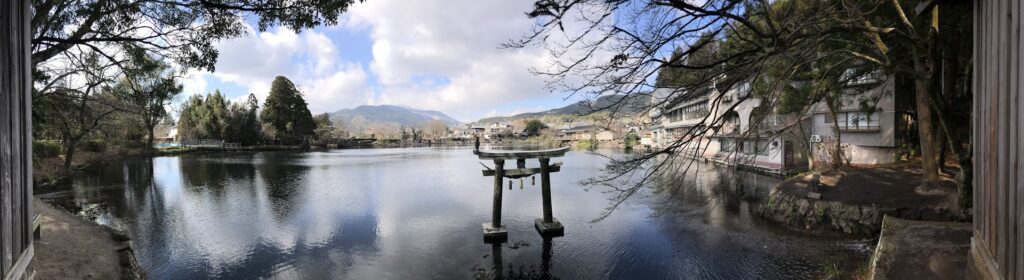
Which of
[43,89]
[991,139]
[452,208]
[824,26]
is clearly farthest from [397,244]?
[991,139]

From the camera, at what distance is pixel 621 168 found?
5.16 meters

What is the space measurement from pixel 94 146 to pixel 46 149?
27.2ft

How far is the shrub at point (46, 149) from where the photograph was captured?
21.1 meters

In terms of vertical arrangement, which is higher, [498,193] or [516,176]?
[516,176]

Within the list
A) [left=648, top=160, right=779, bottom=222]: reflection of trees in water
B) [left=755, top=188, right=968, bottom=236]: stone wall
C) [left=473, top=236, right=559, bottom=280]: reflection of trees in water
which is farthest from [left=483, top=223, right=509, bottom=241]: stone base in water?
[left=755, top=188, right=968, bottom=236]: stone wall

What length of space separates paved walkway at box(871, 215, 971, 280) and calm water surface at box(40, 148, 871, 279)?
2821mm

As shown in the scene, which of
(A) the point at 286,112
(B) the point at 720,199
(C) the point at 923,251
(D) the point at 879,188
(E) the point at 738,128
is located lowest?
(B) the point at 720,199

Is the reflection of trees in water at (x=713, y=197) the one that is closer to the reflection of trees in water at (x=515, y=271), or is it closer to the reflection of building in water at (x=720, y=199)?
the reflection of building in water at (x=720, y=199)

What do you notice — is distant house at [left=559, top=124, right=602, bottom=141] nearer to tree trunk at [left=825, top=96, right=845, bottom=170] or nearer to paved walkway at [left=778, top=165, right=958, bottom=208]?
tree trunk at [left=825, top=96, right=845, bottom=170]

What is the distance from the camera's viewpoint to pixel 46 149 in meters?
22.9

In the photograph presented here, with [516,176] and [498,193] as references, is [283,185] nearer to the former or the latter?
[516,176]

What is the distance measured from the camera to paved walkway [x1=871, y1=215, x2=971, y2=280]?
438 centimetres

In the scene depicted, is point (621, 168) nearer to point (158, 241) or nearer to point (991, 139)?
point (991, 139)

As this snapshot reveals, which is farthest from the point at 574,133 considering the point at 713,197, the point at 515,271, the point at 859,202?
the point at 515,271
